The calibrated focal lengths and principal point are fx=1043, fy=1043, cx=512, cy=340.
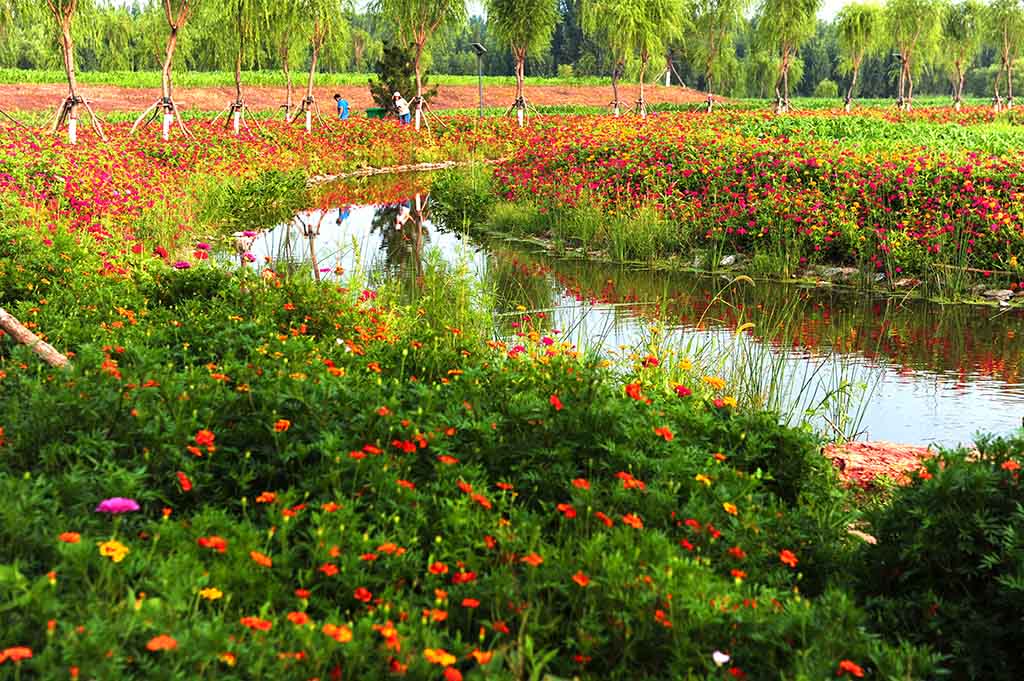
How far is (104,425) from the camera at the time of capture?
3.80 metres

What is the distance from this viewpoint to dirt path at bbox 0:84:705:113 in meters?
44.8

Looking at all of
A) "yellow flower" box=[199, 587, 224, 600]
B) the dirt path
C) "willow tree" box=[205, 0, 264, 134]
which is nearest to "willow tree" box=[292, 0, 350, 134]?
"willow tree" box=[205, 0, 264, 134]

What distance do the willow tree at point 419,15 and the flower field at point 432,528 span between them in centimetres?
2784

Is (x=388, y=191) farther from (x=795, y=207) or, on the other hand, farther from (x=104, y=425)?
(x=104, y=425)

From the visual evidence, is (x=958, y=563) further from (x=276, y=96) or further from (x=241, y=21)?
(x=276, y=96)

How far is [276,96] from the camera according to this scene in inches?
2080

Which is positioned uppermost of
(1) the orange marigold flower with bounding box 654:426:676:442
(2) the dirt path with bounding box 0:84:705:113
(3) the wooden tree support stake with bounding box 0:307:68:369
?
(2) the dirt path with bounding box 0:84:705:113

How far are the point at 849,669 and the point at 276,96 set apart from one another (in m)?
53.4

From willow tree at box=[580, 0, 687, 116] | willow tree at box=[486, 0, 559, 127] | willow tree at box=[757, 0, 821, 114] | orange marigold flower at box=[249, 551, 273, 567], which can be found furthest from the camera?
willow tree at box=[757, 0, 821, 114]

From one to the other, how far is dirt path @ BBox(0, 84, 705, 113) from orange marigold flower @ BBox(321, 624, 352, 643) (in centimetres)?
3533

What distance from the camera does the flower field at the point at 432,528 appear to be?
9.06 feet

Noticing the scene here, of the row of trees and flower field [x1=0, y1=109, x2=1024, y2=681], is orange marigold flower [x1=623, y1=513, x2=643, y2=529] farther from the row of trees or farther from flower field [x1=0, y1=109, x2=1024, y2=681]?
the row of trees

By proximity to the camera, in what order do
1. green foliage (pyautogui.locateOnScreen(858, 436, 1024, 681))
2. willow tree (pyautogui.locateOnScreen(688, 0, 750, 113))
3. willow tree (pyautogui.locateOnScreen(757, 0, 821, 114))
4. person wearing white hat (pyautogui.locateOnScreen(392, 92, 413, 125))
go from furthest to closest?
willow tree (pyautogui.locateOnScreen(688, 0, 750, 113)), willow tree (pyautogui.locateOnScreen(757, 0, 821, 114)), person wearing white hat (pyautogui.locateOnScreen(392, 92, 413, 125)), green foliage (pyautogui.locateOnScreen(858, 436, 1024, 681))

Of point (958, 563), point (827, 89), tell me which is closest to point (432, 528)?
point (958, 563)
